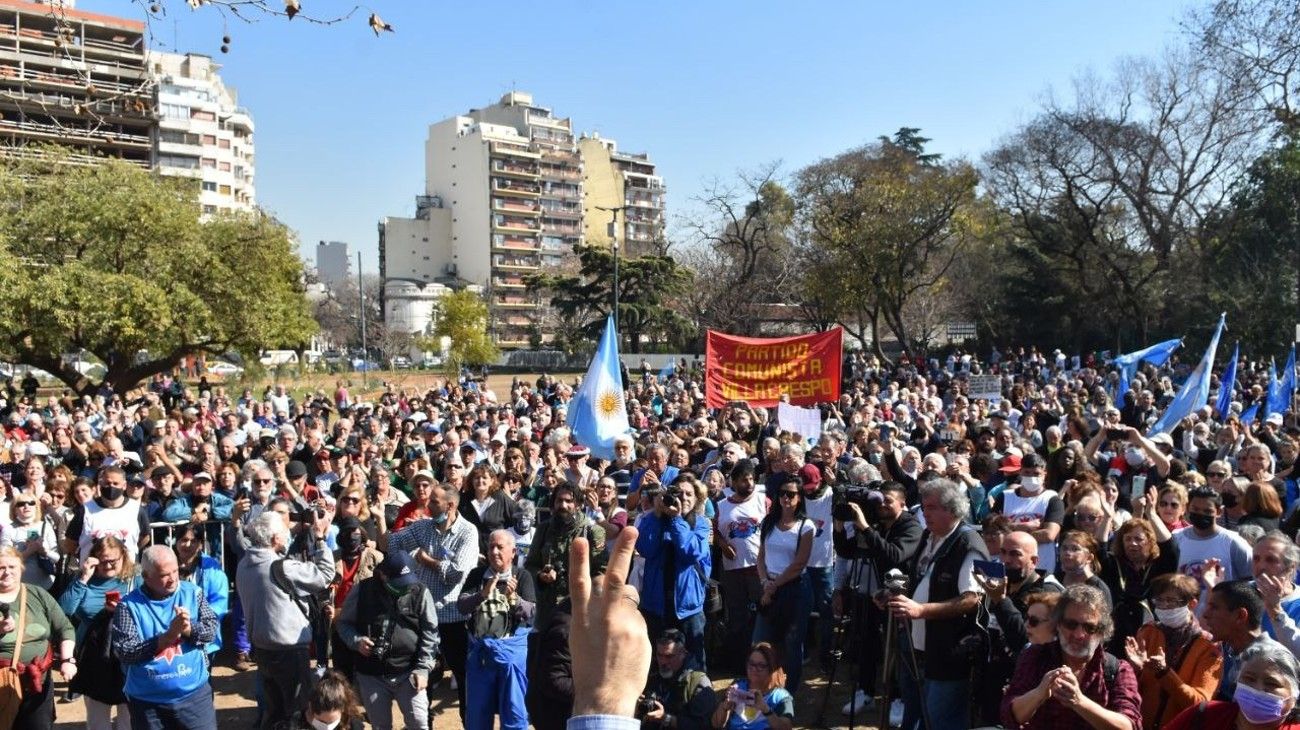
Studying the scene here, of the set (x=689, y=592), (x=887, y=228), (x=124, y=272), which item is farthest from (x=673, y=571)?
(x=887, y=228)

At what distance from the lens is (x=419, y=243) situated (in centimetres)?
9544

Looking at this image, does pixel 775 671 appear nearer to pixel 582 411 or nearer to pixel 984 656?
pixel 984 656

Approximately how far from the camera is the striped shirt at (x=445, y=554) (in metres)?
5.84

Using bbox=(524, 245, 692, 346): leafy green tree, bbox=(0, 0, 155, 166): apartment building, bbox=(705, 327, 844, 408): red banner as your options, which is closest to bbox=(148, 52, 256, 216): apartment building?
bbox=(0, 0, 155, 166): apartment building

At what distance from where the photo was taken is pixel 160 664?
4.88 meters

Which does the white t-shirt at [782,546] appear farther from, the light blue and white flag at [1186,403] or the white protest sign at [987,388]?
the white protest sign at [987,388]

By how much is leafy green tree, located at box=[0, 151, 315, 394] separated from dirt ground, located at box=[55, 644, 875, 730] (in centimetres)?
1981

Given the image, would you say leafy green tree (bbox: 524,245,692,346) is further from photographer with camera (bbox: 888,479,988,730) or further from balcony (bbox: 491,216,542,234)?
photographer with camera (bbox: 888,479,988,730)

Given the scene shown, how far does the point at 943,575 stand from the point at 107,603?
395 centimetres

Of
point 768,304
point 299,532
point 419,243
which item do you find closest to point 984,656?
point 299,532

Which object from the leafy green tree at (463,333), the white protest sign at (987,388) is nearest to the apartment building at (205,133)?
the leafy green tree at (463,333)

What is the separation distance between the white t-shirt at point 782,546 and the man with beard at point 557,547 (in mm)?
1102

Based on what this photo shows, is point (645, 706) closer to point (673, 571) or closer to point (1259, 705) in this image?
point (673, 571)

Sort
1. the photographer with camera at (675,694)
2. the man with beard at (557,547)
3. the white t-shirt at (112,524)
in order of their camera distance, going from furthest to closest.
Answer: the white t-shirt at (112,524), the man with beard at (557,547), the photographer with camera at (675,694)
